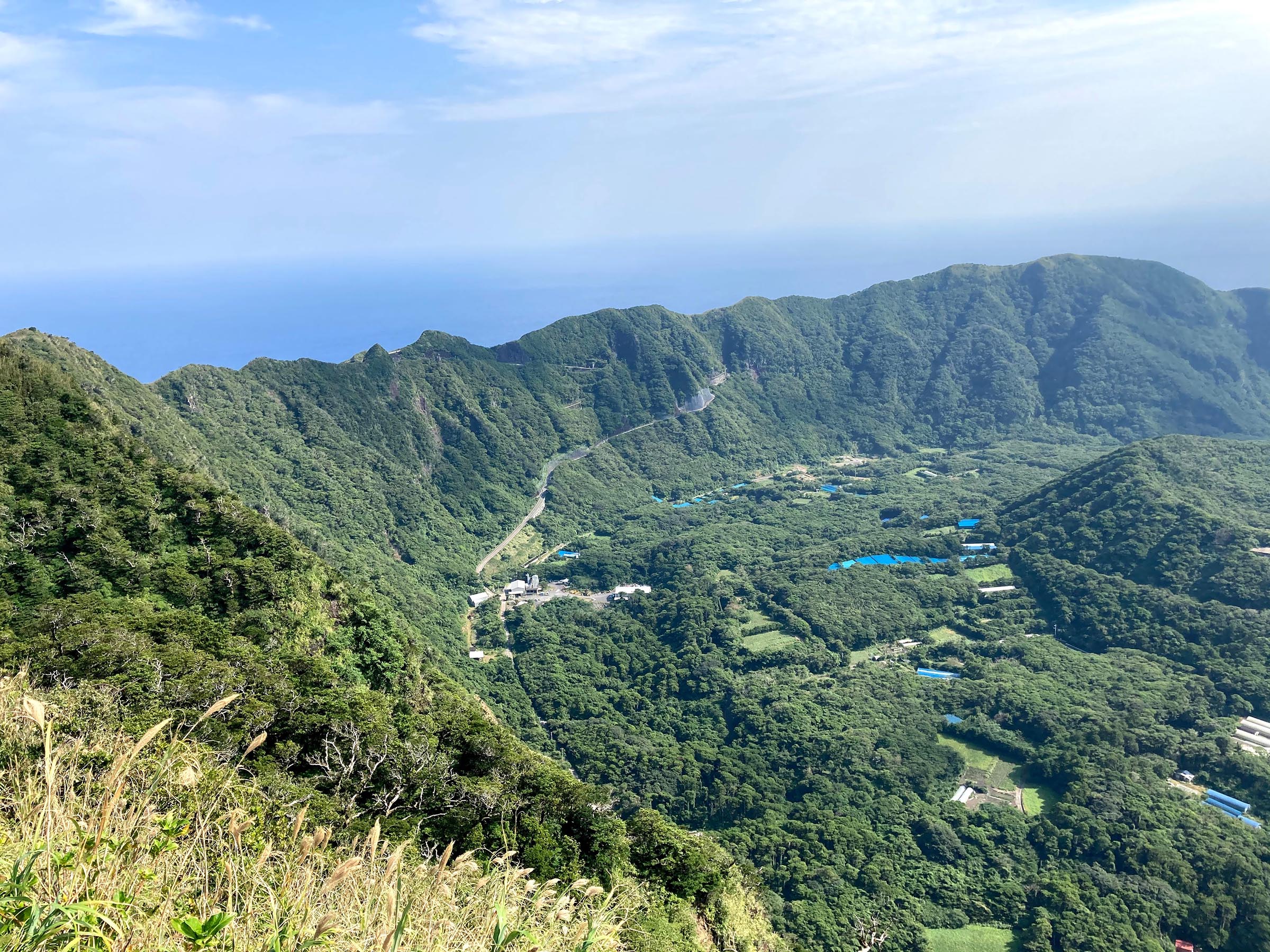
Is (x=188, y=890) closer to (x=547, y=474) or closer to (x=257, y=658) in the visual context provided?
(x=257, y=658)

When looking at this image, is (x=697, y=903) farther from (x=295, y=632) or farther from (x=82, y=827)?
(x=82, y=827)

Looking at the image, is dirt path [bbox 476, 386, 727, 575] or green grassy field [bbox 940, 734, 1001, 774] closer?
green grassy field [bbox 940, 734, 1001, 774]

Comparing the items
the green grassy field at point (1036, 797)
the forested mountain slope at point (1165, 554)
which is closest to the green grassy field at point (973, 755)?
the green grassy field at point (1036, 797)

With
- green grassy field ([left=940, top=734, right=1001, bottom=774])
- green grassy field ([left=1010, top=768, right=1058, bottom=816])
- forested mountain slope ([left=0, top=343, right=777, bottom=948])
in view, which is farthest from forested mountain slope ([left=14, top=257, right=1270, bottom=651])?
green grassy field ([left=1010, top=768, right=1058, bottom=816])

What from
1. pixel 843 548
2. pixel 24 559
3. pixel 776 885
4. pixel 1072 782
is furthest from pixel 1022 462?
pixel 24 559

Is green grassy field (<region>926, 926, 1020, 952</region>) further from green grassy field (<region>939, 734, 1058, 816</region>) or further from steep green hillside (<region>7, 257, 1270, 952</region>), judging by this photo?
green grassy field (<region>939, 734, 1058, 816</region>)

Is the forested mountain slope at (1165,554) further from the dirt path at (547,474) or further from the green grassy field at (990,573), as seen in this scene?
the dirt path at (547,474)
